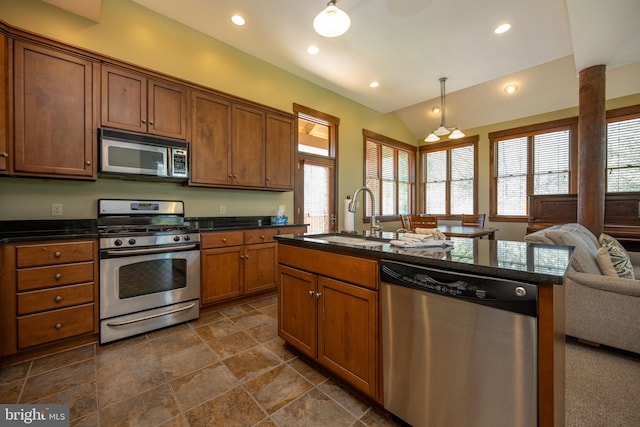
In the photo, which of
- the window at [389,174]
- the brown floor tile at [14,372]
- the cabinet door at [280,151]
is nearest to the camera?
the brown floor tile at [14,372]

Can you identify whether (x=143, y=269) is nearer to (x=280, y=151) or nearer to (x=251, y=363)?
(x=251, y=363)

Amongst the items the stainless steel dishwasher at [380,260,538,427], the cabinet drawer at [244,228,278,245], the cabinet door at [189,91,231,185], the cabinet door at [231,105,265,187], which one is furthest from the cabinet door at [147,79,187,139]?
the stainless steel dishwasher at [380,260,538,427]

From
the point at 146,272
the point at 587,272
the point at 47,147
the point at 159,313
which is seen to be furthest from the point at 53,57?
the point at 587,272

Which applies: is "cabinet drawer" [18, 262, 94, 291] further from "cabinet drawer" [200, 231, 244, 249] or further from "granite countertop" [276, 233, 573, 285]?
"granite countertop" [276, 233, 573, 285]

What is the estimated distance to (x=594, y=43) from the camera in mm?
3031

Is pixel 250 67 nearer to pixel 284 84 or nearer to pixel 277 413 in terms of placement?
pixel 284 84

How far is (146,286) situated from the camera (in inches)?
97.7

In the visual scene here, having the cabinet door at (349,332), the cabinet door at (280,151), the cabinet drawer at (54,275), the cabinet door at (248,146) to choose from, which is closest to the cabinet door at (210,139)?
the cabinet door at (248,146)

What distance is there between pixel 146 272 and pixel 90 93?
67.2 inches

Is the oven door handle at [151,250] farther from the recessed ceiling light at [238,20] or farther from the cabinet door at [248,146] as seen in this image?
the recessed ceiling light at [238,20]

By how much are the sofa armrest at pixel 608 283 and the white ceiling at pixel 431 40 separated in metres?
2.54

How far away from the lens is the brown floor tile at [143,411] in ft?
4.73

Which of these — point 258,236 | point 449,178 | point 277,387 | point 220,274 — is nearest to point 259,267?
point 258,236

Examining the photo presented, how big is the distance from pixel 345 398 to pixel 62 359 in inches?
86.1
